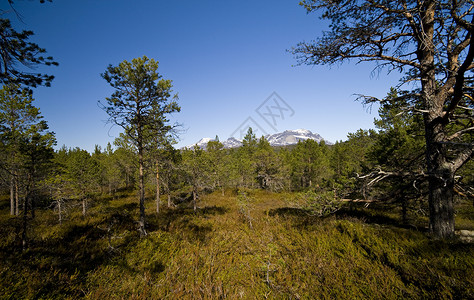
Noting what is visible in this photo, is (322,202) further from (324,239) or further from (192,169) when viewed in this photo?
(192,169)

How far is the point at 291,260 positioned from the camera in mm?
5367

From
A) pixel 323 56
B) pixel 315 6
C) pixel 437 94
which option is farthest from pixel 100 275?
pixel 437 94

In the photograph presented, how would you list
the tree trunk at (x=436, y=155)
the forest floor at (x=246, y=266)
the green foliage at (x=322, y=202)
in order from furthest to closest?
the green foliage at (x=322, y=202) < the tree trunk at (x=436, y=155) < the forest floor at (x=246, y=266)

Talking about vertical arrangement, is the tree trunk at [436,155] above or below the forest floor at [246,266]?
above

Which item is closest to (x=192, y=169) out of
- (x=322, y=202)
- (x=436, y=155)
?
(x=322, y=202)

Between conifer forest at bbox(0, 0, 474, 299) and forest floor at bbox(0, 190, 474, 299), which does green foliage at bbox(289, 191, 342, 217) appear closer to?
conifer forest at bbox(0, 0, 474, 299)

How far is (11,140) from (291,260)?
20195mm

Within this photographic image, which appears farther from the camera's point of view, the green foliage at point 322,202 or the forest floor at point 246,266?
the green foliage at point 322,202

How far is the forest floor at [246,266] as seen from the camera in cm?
357

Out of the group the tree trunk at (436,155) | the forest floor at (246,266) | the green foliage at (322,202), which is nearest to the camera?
the forest floor at (246,266)

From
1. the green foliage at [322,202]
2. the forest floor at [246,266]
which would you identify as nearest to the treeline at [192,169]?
the green foliage at [322,202]

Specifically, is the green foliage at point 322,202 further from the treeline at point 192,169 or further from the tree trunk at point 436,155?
the tree trunk at point 436,155

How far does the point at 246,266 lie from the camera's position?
537cm

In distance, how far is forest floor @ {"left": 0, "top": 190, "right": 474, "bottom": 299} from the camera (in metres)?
3.57
